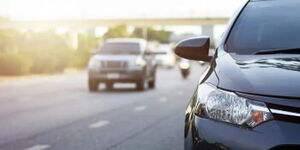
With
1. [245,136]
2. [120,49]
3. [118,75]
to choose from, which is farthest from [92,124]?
[120,49]

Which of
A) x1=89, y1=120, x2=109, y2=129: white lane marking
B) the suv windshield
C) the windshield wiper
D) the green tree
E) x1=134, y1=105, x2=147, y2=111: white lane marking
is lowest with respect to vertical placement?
the green tree

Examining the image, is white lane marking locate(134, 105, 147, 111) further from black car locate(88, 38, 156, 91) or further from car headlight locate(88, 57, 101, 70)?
car headlight locate(88, 57, 101, 70)

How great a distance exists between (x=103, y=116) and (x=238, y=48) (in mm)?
7698

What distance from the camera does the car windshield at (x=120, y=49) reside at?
76.8ft

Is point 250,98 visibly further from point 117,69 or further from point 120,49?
point 120,49

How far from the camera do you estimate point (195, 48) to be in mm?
5812

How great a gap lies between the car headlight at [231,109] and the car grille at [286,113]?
38 mm

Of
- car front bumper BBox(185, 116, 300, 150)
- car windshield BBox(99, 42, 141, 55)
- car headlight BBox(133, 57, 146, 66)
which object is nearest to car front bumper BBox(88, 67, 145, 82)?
car headlight BBox(133, 57, 146, 66)

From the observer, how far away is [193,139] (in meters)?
4.52

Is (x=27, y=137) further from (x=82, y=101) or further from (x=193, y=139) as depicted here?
(x=82, y=101)

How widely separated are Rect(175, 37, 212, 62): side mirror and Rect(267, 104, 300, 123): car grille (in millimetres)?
1692

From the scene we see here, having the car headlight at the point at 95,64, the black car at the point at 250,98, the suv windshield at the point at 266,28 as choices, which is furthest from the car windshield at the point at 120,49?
the black car at the point at 250,98

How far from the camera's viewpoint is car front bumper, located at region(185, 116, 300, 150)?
13.3 ft

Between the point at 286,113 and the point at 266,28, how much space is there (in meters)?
1.80
